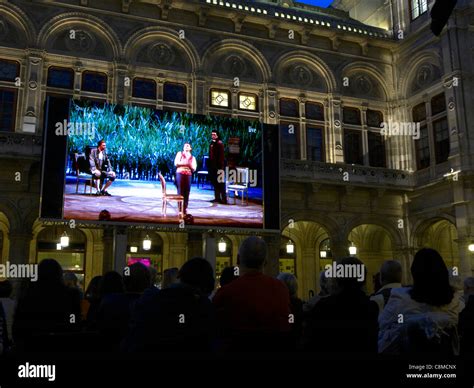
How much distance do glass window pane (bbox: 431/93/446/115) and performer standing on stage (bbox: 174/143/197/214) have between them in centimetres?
959

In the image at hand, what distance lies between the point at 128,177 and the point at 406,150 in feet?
37.2

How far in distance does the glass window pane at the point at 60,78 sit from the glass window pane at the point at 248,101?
6110 mm

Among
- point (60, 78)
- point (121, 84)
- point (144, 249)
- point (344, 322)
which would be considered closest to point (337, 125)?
point (121, 84)

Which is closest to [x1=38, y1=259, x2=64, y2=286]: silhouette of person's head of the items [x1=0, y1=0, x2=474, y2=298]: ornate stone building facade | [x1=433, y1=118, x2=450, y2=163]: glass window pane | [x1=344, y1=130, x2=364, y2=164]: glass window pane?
[x1=0, y1=0, x2=474, y2=298]: ornate stone building facade

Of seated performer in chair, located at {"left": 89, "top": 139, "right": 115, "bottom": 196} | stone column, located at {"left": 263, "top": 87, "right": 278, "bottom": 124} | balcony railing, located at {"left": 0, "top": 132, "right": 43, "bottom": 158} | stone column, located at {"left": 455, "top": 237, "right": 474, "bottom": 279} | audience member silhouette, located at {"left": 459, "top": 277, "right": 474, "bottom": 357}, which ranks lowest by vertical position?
audience member silhouette, located at {"left": 459, "top": 277, "right": 474, "bottom": 357}

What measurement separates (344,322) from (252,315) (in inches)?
27.9

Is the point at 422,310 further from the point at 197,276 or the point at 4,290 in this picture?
the point at 4,290

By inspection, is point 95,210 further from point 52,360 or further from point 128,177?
point 52,360

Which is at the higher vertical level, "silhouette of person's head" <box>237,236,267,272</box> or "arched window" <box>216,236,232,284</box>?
"arched window" <box>216,236,232,284</box>

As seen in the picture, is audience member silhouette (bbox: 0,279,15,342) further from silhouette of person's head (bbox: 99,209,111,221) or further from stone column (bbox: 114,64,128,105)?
stone column (bbox: 114,64,128,105)

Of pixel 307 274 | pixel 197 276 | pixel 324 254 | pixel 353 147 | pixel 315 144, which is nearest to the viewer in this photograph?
pixel 197 276

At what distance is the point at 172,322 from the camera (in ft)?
11.8

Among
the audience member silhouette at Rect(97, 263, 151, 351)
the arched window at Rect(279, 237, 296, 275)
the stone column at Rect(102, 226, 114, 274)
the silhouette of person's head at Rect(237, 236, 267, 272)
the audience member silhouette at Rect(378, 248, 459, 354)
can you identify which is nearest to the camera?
the audience member silhouette at Rect(378, 248, 459, 354)

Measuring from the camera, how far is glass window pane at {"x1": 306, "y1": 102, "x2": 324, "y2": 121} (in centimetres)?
2138
